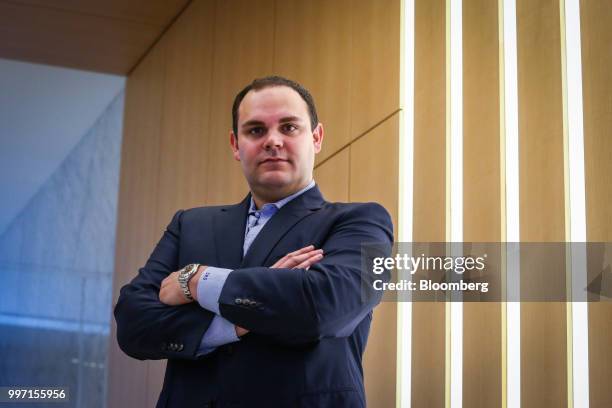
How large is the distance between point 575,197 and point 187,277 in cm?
97

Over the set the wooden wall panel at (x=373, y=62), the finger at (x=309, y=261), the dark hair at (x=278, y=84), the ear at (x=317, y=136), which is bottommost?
the finger at (x=309, y=261)

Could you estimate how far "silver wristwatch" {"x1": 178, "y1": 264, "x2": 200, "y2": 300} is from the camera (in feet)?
7.13

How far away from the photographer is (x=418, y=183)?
119 inches

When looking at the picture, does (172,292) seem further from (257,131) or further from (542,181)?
(542,181)

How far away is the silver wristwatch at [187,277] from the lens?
2.17 m

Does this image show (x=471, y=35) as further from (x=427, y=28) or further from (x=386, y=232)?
(x=386, y=232)

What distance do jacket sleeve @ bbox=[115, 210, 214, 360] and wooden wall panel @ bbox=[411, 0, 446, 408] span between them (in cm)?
90

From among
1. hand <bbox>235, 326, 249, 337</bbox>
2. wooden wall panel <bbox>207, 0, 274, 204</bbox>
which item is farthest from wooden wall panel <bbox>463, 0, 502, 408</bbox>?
wooden wall panel <bbox>207, 0, 274, 204</bbox>

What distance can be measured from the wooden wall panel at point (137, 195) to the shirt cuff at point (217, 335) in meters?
3.94

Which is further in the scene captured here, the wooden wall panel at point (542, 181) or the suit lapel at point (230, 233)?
the wooden wall panel at point (542, 181)

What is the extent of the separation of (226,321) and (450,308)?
0.91 m

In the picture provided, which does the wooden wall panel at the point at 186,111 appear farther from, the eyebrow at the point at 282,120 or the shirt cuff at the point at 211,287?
the shirt cuff at the point at 211,287

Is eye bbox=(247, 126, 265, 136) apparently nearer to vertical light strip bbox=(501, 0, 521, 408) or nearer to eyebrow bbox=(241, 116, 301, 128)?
eyebrow bbox=(241, 116, 301, 128)

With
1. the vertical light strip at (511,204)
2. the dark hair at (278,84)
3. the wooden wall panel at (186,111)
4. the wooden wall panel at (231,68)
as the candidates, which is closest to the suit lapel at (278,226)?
the dark hair at (278,84)
